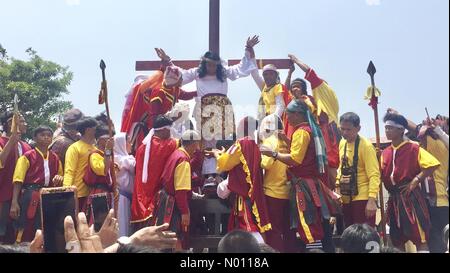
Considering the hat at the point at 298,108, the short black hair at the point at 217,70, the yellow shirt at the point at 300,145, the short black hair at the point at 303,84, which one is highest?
the short black hair at the point at 217,70

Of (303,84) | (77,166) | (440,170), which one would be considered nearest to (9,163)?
(77,166)

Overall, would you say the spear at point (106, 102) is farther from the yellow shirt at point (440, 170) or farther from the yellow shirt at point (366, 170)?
the yellow shirt at point (440, 170)

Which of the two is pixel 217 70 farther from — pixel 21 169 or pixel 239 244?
pixel 239 244

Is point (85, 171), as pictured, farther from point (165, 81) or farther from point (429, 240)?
point (429, 240)

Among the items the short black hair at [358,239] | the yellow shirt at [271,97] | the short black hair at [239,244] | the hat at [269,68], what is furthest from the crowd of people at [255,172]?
the short black hair at [239,244]

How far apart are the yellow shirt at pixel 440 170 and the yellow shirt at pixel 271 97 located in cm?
A: 186

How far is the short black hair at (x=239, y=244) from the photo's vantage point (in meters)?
3.02

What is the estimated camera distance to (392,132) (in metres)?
5.63

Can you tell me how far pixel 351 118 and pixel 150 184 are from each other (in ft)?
6.86

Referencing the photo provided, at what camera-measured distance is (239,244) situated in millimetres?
3053

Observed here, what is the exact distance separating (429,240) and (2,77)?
57.1 feet

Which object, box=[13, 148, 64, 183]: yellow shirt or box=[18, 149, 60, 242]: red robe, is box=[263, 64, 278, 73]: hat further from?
box=[13, 148, 64, 183]: yellow shirt

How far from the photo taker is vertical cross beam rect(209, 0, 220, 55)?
756cm
